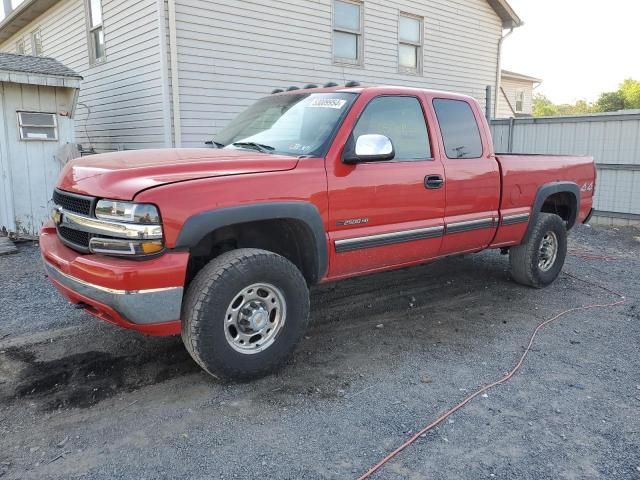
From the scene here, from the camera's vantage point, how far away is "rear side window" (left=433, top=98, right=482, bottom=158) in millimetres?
4668

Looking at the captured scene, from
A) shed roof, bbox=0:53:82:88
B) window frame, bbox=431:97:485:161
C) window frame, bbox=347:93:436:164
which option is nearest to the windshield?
window frame, bbox=347:93:436:164

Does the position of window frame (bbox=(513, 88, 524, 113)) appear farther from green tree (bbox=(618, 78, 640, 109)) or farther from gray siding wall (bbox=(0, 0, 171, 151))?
gray siding wall (bbox=(0, 0, 171, 151))

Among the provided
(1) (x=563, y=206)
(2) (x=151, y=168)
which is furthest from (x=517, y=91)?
(2) (x=151, y=168)

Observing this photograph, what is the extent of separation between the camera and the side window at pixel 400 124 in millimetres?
4148

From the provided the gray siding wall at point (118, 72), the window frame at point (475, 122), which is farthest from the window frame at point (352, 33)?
the window frame at point (475, 122)

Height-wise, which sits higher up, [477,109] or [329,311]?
[477,109]

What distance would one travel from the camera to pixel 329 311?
501 cm

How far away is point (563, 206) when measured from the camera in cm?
627

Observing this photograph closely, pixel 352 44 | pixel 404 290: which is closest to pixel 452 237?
pixel 404 290

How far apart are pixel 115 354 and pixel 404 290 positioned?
304 centimetres

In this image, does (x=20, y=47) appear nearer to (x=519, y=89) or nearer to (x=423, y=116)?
(x=423, y=116)

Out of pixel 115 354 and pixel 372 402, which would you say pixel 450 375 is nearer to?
pixel 372 402

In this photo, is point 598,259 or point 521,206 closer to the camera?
point 521,206

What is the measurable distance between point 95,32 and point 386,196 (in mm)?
9576
